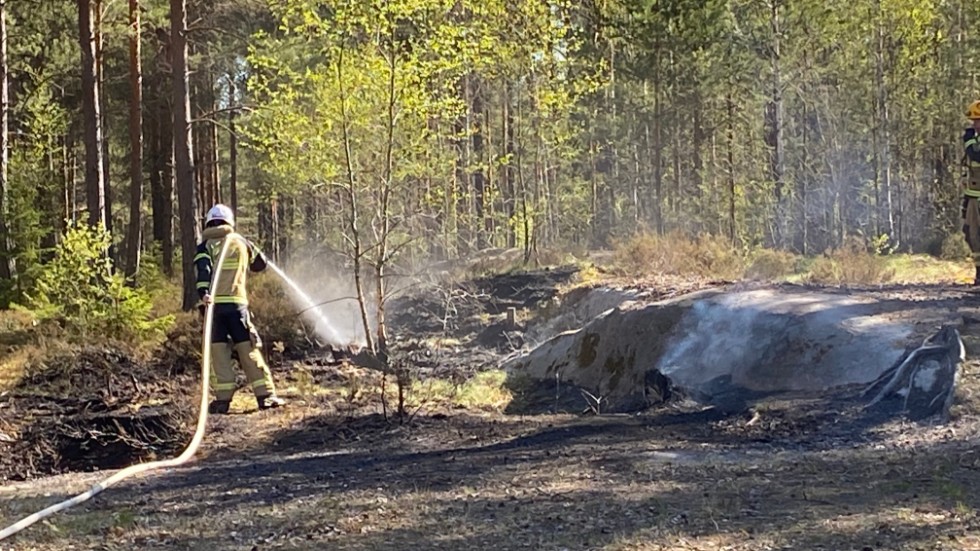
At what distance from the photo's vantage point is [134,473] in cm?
665

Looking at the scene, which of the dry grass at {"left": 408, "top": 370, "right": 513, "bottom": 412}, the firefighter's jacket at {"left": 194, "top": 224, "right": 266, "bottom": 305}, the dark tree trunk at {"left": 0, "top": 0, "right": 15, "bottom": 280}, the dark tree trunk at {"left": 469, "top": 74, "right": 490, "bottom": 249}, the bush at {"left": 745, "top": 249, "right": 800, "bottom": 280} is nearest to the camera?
the firefighter's jacket at {"left": 194, "top": 224, "right": 266, "bottom": 305}

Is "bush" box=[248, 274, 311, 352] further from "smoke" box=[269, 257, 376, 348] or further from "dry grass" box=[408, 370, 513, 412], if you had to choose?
"dry grass" box=[408, 370, 513, 412]

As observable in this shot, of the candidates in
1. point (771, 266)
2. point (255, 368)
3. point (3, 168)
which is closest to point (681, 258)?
point (771, 266)

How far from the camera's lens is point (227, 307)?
30.1 ft

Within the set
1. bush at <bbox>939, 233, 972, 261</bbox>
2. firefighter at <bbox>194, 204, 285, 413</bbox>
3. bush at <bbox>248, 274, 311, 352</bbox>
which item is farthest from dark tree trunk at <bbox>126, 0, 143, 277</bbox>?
bush at <bbox>939, 233, 972, 261</bbox>

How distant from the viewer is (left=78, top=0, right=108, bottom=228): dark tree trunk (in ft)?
57.9

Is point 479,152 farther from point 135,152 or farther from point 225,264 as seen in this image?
point 225,264

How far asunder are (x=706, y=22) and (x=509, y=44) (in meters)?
7.27

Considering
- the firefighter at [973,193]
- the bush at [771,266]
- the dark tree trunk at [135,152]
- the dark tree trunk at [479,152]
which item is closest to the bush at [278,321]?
the dark tree trunk at [135,152]

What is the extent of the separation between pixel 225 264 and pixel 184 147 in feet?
29.4

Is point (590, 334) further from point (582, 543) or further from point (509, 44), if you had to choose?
point (509, 44)

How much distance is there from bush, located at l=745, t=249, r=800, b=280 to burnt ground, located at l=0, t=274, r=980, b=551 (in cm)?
960

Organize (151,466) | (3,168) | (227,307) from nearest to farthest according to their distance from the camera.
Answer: (151,466)
(227,307)
(3,168)

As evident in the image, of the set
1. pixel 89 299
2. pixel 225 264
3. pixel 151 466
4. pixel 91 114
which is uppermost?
pixel 91 114
